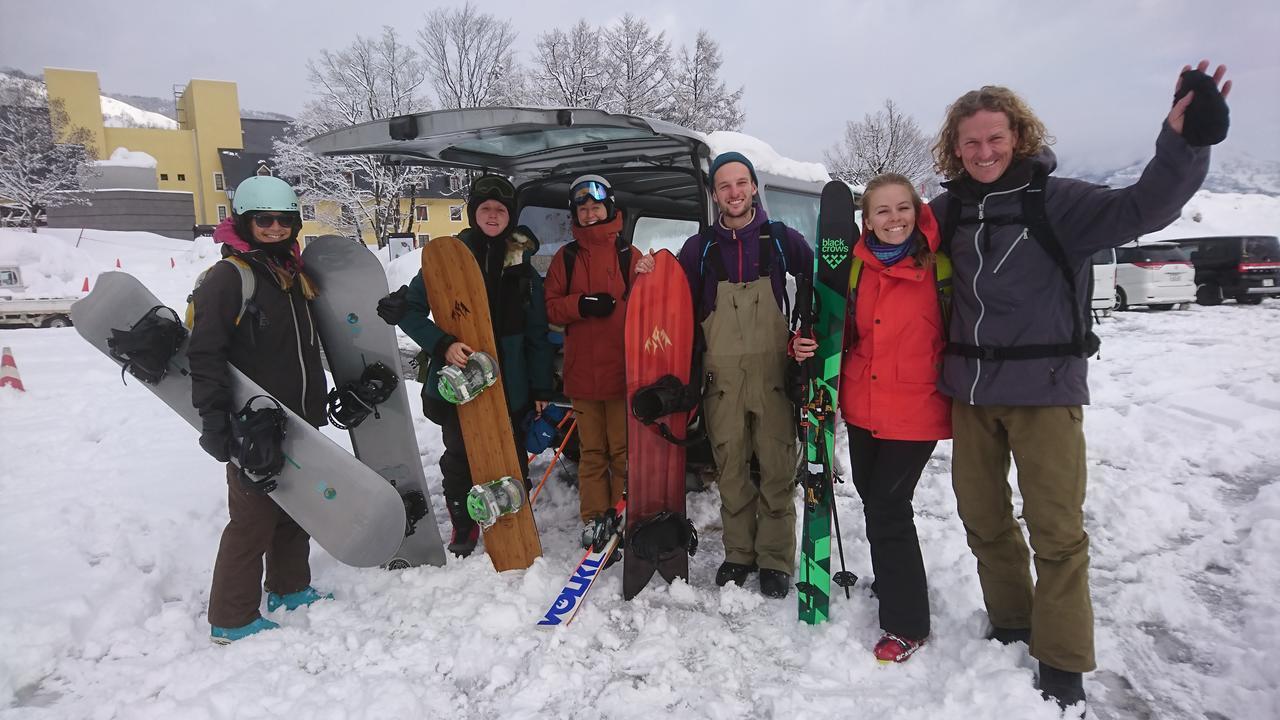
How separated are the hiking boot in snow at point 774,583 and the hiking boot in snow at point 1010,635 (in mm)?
882

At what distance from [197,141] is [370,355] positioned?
5300 cm

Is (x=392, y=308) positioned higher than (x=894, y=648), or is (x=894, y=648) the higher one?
(x=392, y=308)

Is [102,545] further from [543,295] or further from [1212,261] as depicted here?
[1212,261]

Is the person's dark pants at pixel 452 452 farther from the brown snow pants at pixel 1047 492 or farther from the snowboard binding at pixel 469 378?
the brown snow pants at pixel 1047 492

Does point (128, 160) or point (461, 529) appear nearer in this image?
point (461, 529)

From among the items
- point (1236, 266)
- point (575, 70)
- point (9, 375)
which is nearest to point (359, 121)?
point (575, 70)

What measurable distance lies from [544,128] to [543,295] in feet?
3.27

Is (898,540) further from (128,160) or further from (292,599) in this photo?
(128,160)

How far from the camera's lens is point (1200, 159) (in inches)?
71.8

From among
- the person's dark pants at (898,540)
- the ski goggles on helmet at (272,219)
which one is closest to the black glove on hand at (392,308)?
the ski goggles on helmet at (272,219)

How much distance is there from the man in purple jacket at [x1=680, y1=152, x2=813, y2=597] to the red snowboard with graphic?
12 centimetres

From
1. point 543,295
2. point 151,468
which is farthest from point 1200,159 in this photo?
point 151,468

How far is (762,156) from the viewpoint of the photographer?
4613 millimetres

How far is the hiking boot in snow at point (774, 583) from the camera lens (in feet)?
9.98
